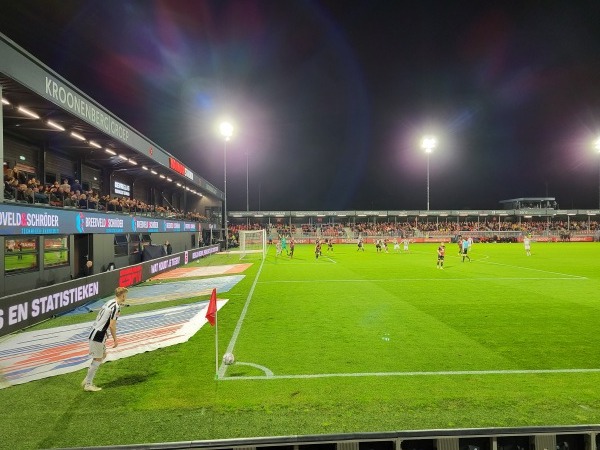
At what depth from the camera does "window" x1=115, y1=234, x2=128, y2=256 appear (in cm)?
2731

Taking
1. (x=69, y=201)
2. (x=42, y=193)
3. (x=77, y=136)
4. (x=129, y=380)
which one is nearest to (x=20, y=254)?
(x=42, y=193)

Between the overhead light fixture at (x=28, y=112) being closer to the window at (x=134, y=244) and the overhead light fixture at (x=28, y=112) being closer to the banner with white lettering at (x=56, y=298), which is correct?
the banner with white lettering at (x=56, y=298)

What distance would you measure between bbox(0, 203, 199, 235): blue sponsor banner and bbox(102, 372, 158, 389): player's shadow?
780cm

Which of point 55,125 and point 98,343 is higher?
point 55,125

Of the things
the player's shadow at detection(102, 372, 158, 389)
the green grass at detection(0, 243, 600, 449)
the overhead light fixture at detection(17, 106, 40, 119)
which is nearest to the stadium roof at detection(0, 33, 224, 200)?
the overhead light fixture at detection(17, 106, 40, 119)

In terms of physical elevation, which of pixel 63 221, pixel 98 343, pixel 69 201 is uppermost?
pixel 69 201

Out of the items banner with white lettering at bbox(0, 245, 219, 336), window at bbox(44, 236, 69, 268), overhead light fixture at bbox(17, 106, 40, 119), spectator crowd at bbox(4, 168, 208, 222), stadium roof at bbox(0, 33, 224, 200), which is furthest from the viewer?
window at bbox(44, 236, 69, 268)

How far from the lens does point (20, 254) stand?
57.8ft

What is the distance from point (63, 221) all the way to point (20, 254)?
346 centimetres

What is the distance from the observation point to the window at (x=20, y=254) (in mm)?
17123

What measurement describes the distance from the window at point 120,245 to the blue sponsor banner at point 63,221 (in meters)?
2.64

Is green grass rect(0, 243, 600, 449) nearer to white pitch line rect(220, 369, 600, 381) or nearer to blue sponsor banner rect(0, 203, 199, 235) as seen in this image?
white pitch line rect(220, 369, 600, 381)

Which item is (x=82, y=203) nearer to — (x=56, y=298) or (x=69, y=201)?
(x=69, y=201)

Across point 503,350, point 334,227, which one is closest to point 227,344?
point 503,350
